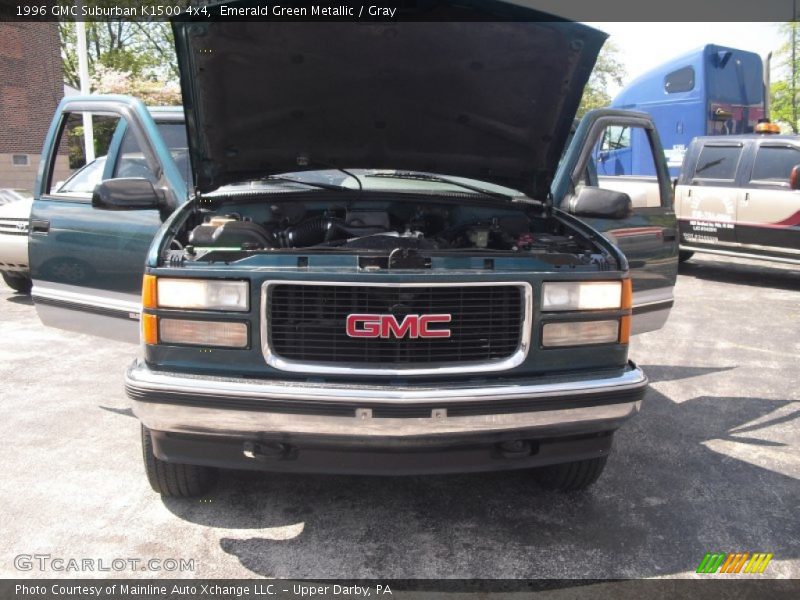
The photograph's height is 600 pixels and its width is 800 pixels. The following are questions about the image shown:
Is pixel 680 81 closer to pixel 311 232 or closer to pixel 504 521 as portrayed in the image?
pixel 311 232

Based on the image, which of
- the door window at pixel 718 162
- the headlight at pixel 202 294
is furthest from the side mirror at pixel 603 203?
the door window at pixel 718 162

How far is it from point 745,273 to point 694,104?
11.8 ft

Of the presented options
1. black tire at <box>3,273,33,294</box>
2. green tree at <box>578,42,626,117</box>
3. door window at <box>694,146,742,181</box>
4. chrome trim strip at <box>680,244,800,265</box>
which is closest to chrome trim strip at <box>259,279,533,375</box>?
black tire at <box>3,273,33,294</box>

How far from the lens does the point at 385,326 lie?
2.54 meters

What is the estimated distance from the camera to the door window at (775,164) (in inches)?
360

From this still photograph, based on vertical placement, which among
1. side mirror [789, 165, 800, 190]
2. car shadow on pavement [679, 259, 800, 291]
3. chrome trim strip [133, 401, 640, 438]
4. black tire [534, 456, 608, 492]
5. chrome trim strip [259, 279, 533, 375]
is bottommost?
car shadow on pavement [679, 259, 800, 291]

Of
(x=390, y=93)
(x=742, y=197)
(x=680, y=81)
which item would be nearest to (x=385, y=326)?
(x=390, y=93)

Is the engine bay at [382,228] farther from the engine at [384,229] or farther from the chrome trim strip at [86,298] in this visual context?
the chrome trim strip at [86,298]

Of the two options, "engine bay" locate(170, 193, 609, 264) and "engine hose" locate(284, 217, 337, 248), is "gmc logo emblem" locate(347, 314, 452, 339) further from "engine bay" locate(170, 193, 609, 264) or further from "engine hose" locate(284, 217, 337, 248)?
"engine hose" locate(284, 217, 337, 248)

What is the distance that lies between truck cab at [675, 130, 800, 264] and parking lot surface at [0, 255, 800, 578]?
528cm

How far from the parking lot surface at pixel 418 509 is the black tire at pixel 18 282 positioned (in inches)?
156

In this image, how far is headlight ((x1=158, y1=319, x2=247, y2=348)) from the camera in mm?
2531

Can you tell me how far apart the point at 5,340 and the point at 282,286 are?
4.79 meters

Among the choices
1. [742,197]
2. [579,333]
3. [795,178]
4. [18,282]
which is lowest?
[18,282]
